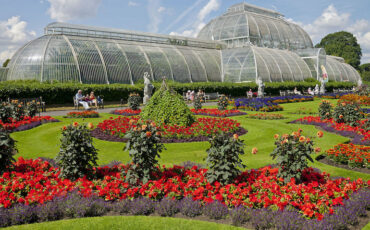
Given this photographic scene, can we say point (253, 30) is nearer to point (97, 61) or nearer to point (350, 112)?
point (97, 61)

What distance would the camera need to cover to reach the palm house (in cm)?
3428

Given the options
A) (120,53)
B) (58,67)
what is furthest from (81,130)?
(120,53)

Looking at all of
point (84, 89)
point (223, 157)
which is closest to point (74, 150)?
point (223, 157)

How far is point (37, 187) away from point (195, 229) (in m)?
3.89

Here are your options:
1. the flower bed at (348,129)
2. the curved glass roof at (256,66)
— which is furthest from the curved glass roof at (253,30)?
the flower bed at (348,129)

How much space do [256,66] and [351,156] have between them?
42.2 meters

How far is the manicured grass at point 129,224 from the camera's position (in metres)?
5.56

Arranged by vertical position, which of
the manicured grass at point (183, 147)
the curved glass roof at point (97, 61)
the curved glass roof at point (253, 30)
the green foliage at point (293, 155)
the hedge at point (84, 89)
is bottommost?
the manicured grass at point (183, 147)

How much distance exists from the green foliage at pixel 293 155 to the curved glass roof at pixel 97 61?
30442mm

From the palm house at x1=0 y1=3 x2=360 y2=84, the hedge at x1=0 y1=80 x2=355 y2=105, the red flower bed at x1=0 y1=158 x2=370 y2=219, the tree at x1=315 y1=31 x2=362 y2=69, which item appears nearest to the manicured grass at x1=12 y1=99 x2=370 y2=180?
the red flower bed at x1=0 y1=158 x2=370 y2=219

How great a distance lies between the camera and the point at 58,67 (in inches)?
1312

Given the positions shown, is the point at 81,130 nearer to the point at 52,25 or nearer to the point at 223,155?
the point at 223,155

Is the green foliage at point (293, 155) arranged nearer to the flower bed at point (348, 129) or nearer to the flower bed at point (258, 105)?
the flower bed at point (348, 129)

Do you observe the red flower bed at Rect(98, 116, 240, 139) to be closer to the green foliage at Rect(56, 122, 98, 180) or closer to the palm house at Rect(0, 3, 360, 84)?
the green foliage at Rect(56, 122, 98, 180)
